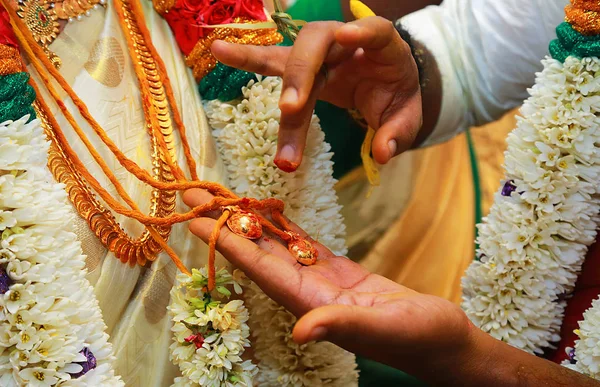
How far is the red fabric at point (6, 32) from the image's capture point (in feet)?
2.78

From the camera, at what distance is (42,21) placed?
0.92m

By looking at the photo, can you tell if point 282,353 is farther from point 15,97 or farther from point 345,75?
point 15,97

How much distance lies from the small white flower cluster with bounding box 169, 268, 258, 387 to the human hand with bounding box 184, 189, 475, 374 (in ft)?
0.29

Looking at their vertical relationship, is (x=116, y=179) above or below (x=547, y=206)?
above

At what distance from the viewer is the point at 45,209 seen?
786mm

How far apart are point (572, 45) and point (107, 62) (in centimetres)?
77

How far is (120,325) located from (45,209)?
0.24 metres

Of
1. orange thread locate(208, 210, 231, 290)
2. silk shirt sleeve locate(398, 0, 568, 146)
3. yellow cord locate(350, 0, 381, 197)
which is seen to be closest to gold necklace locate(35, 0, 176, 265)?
orange thread locate(208, 210, 231, 290)

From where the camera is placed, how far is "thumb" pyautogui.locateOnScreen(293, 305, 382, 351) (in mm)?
629

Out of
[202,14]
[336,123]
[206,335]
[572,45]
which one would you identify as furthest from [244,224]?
[572,45]

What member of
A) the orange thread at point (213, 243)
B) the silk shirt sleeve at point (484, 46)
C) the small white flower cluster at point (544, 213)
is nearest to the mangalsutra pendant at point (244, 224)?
the orange thread at point (213, 243)

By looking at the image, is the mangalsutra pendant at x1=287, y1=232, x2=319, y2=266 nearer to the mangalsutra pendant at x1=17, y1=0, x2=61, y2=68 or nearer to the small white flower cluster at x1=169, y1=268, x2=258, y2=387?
the small white flower cluster at x1=169, y1=268, x2=258, y2=387

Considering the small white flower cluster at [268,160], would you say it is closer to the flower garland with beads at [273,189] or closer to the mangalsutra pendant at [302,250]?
the flower garland with beads at [273,189]

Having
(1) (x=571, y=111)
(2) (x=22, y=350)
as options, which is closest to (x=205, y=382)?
(2) (x=22, y=350)
